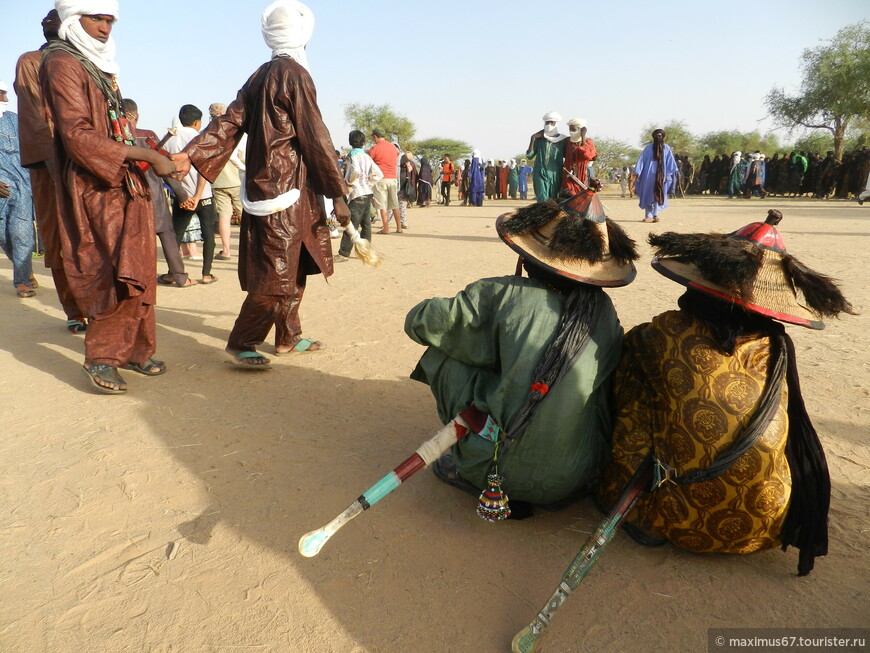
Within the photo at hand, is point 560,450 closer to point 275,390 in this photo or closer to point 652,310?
point 275,390

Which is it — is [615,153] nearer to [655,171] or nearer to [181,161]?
[655,171]

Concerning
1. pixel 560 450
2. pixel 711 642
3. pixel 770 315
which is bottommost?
pixel 711 642

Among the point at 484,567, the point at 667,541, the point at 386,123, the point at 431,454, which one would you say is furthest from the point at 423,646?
the point at 386,123

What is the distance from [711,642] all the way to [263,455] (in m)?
1.98

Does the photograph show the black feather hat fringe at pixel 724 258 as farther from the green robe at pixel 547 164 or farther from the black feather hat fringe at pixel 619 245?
the green robe at pixel 547 164

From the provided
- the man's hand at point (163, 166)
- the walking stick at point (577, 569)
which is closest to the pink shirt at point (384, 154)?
the man's hand at point (163, 166)

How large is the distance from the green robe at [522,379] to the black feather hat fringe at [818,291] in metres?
0.60

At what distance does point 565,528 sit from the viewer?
236 cm

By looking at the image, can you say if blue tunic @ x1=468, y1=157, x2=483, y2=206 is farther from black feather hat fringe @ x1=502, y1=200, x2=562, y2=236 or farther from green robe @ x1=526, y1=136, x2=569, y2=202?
black feather hat fringe @ x1=502, y1=200, x2=562, y2=236

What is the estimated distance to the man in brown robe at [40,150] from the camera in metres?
3.90

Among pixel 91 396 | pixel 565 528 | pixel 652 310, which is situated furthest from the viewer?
pixel 652 310

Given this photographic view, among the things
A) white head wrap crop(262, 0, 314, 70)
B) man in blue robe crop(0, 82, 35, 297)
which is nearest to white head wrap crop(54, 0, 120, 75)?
white head wrap crop(262, 0, 314, 70)

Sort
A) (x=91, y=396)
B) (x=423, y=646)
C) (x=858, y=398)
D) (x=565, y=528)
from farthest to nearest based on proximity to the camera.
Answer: (x=91, y=396)
(x=858, y=398)
(x=565, y=528)
(x=423, y=646)

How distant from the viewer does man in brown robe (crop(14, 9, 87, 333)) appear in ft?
12.8
